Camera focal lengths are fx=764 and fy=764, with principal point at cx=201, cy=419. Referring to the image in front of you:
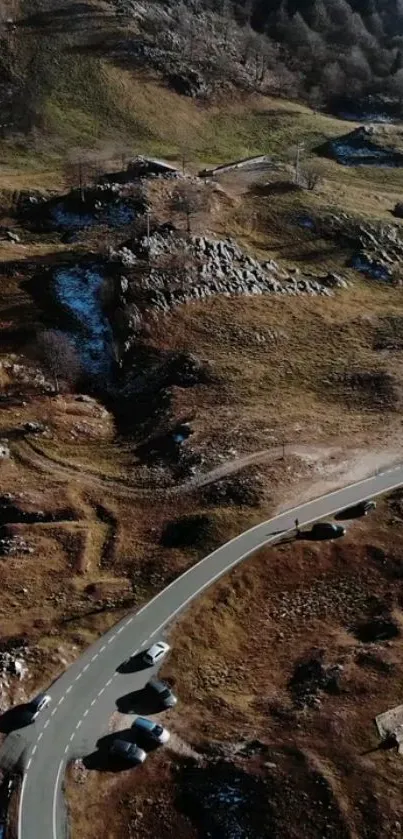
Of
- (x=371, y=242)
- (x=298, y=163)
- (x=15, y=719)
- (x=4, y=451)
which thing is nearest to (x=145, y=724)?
(x=15, y=719)

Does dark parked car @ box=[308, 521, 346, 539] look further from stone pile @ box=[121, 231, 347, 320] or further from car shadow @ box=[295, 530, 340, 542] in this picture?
stone pile @ box=[121, 231, 347, 320]

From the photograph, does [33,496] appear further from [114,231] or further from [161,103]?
[161,103]

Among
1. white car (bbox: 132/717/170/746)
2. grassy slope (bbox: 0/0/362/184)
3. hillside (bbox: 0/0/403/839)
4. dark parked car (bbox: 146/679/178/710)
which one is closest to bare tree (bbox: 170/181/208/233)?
hillside (bbox: 0/0/403/839)

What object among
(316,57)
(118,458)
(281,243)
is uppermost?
(316,57)

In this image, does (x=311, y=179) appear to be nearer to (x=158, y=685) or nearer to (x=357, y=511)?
(x=357, y=511)

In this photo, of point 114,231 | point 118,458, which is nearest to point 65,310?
point 114,231

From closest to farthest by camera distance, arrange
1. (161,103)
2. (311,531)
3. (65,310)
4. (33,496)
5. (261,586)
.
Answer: (261,586) → (311,531) → (33,496) → (65,310) → (161,103)
